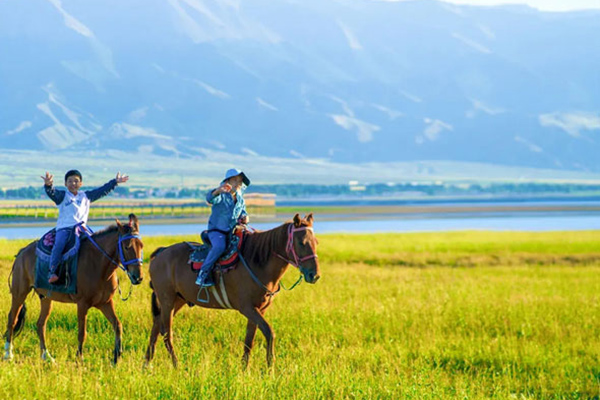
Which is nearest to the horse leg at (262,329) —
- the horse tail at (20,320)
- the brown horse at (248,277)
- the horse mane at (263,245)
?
the brown horse at (248,277)

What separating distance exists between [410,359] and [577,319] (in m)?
6.39

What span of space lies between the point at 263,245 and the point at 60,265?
322cm

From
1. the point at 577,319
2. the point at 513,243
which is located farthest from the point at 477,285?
the point at 513,243

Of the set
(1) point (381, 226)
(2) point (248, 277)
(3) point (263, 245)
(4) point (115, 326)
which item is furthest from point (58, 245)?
(1) point (381, 226)

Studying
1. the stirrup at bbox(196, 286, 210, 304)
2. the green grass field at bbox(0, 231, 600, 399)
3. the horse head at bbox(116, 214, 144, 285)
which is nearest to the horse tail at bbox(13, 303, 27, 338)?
the green grass field at bbox(0, 231, 600, 399)

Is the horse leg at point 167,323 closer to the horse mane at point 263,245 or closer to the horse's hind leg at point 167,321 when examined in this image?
the horse's hind leg at point 167,321

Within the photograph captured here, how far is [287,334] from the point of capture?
56.9 feet

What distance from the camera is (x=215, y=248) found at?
13.3 meters

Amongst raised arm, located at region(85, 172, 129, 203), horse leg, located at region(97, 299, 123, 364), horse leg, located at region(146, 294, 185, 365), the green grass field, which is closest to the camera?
the green grass field

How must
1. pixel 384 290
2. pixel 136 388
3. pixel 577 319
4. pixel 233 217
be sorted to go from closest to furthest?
pixel 136 388 → pixel 233 217 → pixel 577 319 → pixel 384 290

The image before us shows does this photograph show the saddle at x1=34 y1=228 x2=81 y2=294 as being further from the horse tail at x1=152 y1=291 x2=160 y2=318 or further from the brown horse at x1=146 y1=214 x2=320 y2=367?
the horse tail at x1=152 y1=291 x2=160 y2=318

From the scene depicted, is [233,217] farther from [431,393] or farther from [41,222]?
[41,222]

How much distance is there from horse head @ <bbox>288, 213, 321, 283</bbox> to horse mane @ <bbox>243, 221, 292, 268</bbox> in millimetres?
311

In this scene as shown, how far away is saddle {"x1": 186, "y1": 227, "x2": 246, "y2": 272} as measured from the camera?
13406 mm
